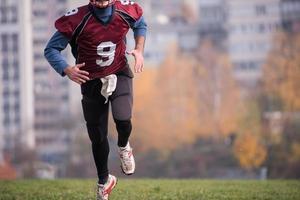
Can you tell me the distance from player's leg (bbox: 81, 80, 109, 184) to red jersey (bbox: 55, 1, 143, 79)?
130 millimetres

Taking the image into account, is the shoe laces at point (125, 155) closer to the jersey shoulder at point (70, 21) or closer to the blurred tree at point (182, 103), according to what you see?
the jersey shoulder at point (70, 21)

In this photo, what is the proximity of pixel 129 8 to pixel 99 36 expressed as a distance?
0.42 m

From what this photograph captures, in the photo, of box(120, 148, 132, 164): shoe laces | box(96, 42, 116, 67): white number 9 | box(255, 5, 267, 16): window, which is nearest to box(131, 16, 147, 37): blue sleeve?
box(96, 42, 116, 67): white number 9

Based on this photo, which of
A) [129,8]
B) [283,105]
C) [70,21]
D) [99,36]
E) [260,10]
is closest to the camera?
[70,21]

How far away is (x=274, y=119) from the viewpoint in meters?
42.6

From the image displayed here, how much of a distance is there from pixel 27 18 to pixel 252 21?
27802mm

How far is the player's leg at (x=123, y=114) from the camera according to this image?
6020mm

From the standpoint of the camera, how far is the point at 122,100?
607 centimetres

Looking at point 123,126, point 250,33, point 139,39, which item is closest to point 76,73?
point 123,126

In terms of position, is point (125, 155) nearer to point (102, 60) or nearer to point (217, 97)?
point (102, 60)

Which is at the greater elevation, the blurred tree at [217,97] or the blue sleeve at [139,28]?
the blue sleeve at [139,28]

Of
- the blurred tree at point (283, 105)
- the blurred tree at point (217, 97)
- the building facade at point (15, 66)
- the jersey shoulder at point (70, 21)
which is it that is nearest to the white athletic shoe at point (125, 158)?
the jersey shoulder at point (70, 21)

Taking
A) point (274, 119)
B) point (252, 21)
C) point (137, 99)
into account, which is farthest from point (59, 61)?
point (252, 21)

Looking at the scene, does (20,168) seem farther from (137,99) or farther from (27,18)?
(27,18)
